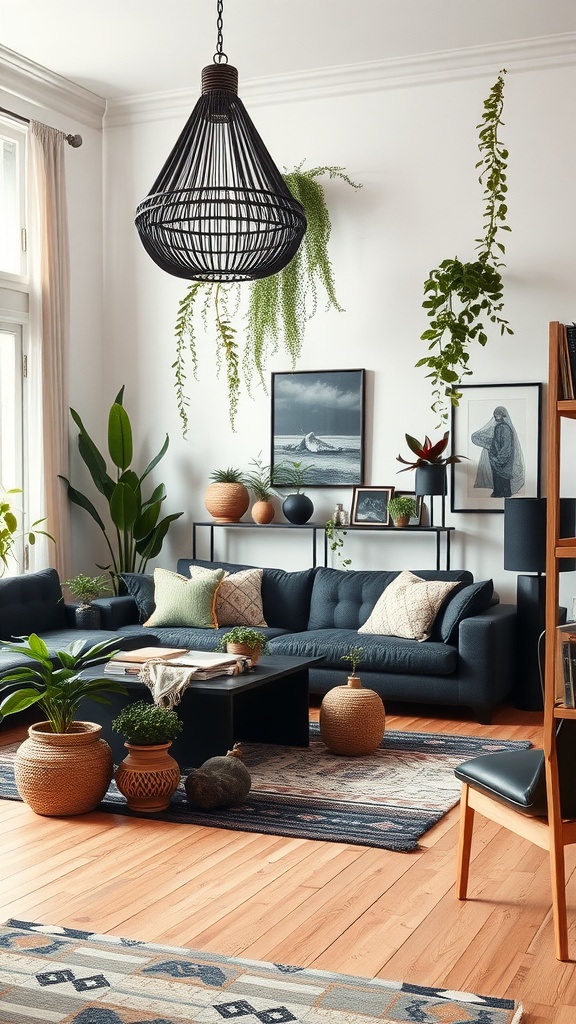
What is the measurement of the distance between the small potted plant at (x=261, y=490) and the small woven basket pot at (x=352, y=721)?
2265 mm

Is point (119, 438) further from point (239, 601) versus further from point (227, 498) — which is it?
point (239, 601)

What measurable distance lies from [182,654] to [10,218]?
11.2 feet

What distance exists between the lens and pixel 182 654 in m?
4.84

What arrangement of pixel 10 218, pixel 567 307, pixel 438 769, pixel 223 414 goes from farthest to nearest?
pixel 223 414, pixel 10 218, pixel 567 307, pixel 438 769

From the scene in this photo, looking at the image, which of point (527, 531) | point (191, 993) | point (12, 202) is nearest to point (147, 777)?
point (191, 993)

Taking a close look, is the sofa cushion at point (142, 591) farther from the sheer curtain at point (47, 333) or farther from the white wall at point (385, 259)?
the white wall at point (385, 259)

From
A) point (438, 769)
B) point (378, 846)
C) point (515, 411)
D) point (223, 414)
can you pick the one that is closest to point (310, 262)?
point (223, 414)

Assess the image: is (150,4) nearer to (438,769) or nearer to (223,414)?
(223,414)

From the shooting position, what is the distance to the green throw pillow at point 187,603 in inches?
249

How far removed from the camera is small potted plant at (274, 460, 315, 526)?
682 centimetres

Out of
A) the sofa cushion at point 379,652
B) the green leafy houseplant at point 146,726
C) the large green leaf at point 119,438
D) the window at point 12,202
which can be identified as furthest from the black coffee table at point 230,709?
the window at point 12,202

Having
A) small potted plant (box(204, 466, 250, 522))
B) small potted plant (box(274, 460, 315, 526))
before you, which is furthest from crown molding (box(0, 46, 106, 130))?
small potted plant (box(274, 460, 315, 526))

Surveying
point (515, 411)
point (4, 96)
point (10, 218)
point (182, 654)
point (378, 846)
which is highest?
point (4, 96)

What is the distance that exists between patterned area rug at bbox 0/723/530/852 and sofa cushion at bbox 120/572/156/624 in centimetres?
164
